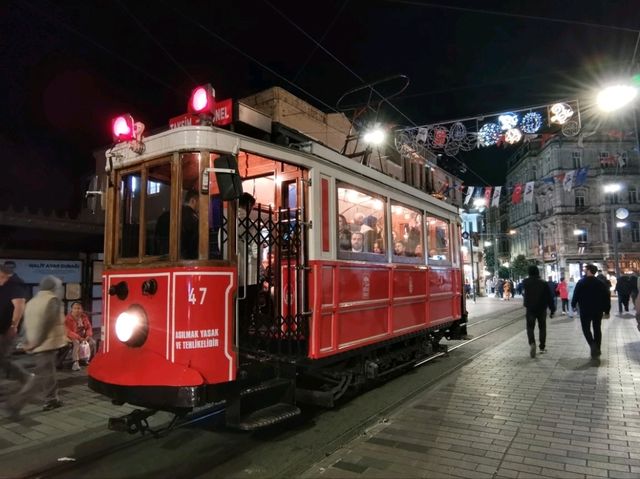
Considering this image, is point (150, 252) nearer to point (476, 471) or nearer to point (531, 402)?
point (476, 471)

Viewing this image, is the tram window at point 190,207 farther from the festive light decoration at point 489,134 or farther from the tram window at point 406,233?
the festive light decoration at point 489,134

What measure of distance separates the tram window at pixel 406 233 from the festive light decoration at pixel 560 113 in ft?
19.1

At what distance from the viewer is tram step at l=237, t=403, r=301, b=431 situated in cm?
424

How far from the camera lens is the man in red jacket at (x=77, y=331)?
27.3ft

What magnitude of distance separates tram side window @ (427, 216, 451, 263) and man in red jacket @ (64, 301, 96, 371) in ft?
21.1

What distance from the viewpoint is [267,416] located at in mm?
4477

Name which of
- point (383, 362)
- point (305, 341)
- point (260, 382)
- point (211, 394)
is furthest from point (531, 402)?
point (211, 394)

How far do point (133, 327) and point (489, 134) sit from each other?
11656 mm

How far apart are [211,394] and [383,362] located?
136 inches

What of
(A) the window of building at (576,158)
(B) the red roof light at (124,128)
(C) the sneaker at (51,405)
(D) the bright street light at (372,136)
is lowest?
(C) the sneaker at (51,405)

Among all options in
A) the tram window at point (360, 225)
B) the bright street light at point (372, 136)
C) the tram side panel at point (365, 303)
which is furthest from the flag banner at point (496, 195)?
the tram window at point (360, 225)

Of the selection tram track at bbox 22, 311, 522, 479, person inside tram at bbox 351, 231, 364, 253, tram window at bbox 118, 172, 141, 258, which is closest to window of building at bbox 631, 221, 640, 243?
tram track at bbox 22, 311, 522, 479

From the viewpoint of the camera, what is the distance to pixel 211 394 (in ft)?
13.6

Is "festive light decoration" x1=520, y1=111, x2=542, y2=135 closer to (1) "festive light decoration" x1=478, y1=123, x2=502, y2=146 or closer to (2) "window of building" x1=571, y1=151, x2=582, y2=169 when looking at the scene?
(1) "festive light decoration" x1=478, y1=123, x2=502, y2=146
